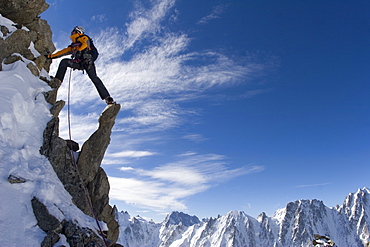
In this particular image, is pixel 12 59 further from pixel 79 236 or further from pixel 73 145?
pixel 79 236

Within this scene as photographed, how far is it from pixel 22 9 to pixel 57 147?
12.9 m

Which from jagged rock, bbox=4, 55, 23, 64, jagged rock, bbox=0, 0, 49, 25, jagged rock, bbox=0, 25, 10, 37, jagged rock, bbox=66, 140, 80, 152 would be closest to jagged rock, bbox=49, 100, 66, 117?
jagged rock, bbox=66, 140, 80, 152

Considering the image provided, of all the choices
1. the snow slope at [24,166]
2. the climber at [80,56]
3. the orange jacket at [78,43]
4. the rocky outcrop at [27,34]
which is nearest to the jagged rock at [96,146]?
the climber at [80,56]

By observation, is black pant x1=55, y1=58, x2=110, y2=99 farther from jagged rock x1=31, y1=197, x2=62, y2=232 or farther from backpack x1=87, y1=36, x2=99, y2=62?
jagged rock x1=31, y1=197, x2=62, y2=232

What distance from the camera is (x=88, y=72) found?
17234mm

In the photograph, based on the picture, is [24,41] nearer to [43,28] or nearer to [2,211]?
[43,28]

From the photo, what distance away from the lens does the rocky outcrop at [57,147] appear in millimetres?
9000

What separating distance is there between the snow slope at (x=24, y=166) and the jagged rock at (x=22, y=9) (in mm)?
6941

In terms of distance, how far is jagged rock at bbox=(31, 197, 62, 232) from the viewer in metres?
8.43

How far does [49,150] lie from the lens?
40.2ft

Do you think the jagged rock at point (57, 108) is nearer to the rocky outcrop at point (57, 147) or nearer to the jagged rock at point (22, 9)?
the rocky outcrop at point (57, 147)

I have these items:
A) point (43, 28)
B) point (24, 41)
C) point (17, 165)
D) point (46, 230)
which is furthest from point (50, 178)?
point (43, 28)

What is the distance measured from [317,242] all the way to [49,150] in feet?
99.7

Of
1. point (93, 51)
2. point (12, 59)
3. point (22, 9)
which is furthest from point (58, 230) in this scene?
point (22, 9)
